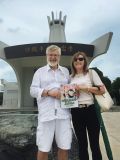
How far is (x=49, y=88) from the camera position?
3.90 m

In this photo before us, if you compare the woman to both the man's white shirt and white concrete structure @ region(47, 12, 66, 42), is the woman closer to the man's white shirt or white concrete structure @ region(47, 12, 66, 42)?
the man's white shirt

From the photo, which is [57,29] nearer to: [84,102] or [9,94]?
[9,94]

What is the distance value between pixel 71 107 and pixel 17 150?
57.0 inches

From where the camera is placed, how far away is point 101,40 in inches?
1091

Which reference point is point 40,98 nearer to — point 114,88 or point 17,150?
point 17,150

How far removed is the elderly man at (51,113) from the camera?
3815mm

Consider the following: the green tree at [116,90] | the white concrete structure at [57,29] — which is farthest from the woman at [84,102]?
the green tree at [116,90]

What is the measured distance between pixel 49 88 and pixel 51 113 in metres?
0.28

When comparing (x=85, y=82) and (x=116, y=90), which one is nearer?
(x=85, y=82)

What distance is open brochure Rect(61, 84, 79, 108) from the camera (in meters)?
3.85

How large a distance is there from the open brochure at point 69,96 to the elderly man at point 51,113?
0.05 m

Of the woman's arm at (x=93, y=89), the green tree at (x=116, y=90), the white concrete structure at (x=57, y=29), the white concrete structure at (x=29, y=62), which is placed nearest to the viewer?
the woman's arm at (x=93, y=89)

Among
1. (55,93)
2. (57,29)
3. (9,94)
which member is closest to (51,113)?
(55,93)

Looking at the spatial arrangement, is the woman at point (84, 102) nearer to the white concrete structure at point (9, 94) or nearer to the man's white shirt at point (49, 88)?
the man's white shirt at point (49, 88)
